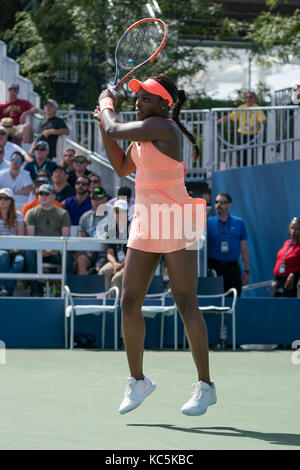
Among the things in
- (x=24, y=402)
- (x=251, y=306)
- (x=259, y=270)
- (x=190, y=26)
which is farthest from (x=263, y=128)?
(x=24, y=402)

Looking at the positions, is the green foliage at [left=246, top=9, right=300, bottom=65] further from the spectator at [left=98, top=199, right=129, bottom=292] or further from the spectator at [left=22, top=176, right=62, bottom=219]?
the spectator at [left=98, top=199, right=129, bottom=292]

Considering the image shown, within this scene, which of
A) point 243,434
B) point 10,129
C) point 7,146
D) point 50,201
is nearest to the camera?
point 243,434

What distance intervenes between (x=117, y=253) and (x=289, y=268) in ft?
7.52

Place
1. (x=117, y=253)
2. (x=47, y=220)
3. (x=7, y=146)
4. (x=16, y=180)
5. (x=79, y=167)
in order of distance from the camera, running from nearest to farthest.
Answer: (x=117, y=253) < (x=47, y=220) < (x=16, y=180) < (x=79, y=167) < (x=7, y=146)

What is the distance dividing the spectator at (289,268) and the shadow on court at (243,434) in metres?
7.13

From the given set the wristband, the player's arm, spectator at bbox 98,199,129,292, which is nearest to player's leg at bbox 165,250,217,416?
the player's arm

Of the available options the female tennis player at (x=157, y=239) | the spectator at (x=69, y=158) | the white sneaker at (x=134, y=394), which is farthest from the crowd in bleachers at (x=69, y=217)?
the white sneaker at (x=134, y=394)

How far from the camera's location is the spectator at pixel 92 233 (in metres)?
12.5

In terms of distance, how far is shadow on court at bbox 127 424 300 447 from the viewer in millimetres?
5164

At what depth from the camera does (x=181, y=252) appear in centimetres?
590

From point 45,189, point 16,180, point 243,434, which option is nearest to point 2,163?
point 16,180

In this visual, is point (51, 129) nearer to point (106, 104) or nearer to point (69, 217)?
point (69, 217)

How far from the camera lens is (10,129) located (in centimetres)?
1725

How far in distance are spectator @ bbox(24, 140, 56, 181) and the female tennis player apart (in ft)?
31.9
